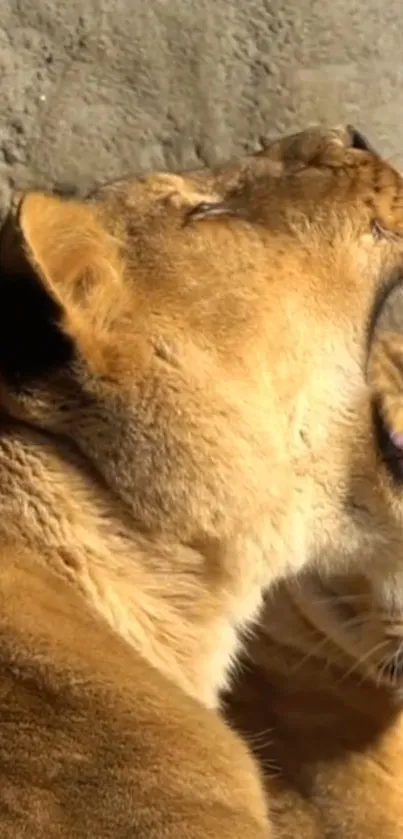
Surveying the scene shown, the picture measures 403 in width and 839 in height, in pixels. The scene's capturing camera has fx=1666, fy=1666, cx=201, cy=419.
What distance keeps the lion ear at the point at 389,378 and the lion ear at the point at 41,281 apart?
1.15ft

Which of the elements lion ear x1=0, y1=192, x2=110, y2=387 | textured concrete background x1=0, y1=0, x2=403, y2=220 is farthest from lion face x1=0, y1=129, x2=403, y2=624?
textured concrete background x1=0, y1=0, x2=403, y2=220

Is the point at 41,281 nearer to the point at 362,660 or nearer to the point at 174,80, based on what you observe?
the point at 362,660

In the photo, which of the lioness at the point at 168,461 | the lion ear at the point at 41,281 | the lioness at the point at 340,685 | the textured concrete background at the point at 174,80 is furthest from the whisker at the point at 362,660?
the textured concrete background at the point at 174,80

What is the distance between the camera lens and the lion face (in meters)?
1.36

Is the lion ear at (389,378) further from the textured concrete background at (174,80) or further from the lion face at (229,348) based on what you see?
the textured concrete background at (174,80)

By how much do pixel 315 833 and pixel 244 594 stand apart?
390 millimetres

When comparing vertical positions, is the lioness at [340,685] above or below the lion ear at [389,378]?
below

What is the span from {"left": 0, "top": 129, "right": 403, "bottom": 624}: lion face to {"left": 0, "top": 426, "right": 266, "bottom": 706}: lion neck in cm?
2

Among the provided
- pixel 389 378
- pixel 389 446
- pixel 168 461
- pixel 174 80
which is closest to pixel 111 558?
pixel 168 461

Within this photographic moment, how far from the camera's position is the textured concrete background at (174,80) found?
100 inches

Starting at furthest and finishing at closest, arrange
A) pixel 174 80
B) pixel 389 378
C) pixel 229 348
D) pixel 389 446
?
pixel 174 80 < pixel 389 378 < pixel 389 446 < pixel 229 348

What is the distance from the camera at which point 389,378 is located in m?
1.68

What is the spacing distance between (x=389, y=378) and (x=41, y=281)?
492 mm

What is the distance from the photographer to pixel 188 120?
261 centimetres
